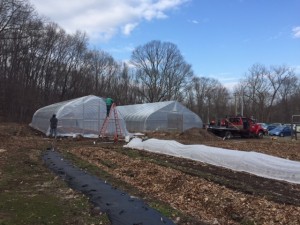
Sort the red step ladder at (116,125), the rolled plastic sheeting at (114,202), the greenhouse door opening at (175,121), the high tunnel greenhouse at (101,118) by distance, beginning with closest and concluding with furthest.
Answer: the rolled plastic sheeting at (114,202) < the red step ladder at (116,125) < the high tunnel greenhouse at (101,118) < the greenhouse door opening at (175,121)

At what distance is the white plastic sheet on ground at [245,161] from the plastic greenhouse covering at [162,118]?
27.1 metres

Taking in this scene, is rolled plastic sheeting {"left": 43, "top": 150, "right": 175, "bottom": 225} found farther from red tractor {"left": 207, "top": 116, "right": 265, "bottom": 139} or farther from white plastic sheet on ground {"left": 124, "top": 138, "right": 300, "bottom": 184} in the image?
red tractor {"left": 207, "top": 116, "right": 265, "bottom": 139}

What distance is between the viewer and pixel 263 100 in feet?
356

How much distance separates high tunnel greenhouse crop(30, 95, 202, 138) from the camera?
35062 mm

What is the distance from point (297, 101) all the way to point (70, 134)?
277 ft

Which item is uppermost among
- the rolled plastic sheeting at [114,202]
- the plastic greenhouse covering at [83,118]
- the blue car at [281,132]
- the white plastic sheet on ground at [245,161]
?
the plastic greenhouse covering at [83,118]

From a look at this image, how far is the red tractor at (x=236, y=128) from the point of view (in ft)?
139

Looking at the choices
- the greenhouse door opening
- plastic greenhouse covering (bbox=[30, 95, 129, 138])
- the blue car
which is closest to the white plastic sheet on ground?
plastic greenhouse covering (bbox=[30, 95, 129, 138])

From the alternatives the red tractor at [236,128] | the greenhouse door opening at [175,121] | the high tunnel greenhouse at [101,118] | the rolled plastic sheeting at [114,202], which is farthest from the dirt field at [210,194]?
the greenhouse door opening at [175,121]

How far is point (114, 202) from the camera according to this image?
8.61m

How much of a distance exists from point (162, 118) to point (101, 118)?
41.3 ft

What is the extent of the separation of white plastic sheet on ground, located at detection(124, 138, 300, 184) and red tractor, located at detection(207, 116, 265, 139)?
23.6m

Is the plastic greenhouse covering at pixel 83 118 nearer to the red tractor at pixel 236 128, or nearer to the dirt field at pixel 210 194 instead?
the red tractor at pixel 236 128

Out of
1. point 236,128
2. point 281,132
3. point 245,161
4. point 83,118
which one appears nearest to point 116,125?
point 83,118
